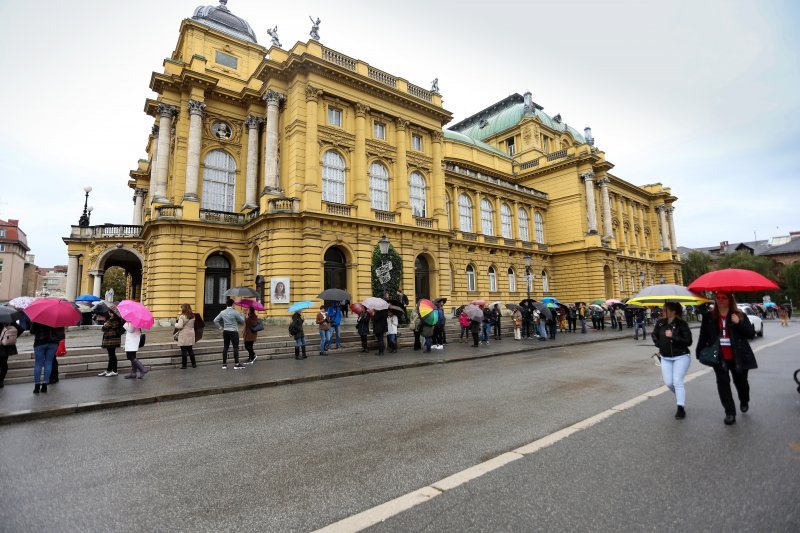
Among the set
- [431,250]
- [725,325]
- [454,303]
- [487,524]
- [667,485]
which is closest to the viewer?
[487,524]

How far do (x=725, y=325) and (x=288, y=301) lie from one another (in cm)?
1890

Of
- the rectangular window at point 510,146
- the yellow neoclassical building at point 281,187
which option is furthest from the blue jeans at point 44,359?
the rectangular window at point 510,146

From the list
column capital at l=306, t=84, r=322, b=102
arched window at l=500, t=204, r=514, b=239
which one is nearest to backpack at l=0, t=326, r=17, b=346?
column capital at l=306, t=84, r=322, b=102

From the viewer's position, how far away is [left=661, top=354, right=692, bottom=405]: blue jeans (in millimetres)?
5715

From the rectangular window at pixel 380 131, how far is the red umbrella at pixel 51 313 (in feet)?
70.3

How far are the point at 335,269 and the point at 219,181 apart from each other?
10.3 meters

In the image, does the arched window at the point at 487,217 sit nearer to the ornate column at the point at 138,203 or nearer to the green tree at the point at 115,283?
the ornate column at the point at 138,203

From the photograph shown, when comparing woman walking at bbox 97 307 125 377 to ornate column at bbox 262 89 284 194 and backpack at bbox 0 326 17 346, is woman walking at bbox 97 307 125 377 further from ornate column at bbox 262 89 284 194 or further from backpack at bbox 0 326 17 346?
ornate column at bbox 262 89 284 194

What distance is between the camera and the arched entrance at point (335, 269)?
23.0m

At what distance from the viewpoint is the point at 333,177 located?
24.6 meters

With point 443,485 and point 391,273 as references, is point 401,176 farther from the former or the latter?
point 443,485

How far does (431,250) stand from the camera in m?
27.2

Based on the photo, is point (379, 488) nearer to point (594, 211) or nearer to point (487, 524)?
point (487, 524)

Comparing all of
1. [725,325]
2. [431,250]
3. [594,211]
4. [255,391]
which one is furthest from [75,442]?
[594,211]
